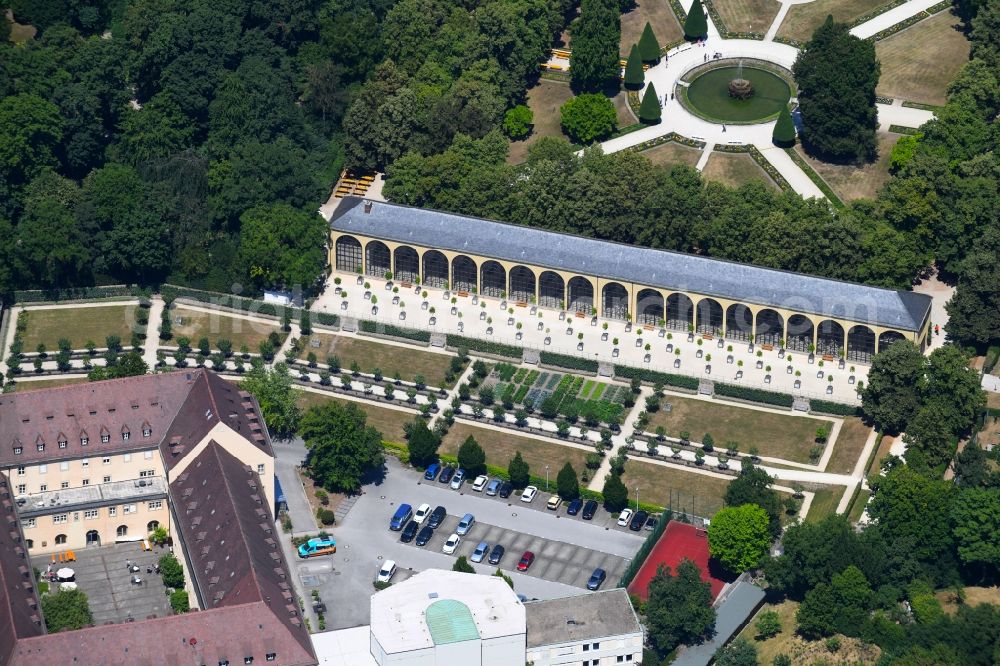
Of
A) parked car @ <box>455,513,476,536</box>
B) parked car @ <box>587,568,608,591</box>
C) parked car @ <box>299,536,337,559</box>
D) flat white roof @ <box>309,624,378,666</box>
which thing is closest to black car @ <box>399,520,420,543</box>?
parked car @ <box>455,513,476,536</box>

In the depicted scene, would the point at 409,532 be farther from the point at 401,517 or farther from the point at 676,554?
the point at 676,554

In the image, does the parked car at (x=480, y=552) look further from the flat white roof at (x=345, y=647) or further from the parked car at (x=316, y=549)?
the flat white roof at (x=345, y=647)

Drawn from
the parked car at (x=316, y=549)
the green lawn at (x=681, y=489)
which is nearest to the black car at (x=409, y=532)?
the parked car at (x=316, y=549)

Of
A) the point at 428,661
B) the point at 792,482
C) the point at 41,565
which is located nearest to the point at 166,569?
the point at 41,565

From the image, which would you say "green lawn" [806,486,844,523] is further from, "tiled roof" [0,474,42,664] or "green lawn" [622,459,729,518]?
"tiled roof" [0,474,42,664]

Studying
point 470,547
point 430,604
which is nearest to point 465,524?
point 470,547

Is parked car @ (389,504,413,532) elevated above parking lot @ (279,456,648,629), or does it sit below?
above
